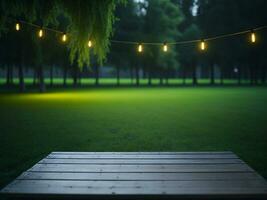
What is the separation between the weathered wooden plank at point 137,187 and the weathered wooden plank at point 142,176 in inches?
6.3

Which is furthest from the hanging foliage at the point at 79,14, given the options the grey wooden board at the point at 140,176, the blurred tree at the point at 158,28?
the blurred tree at the point at 158,28

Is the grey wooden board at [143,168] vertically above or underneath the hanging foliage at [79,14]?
underneath

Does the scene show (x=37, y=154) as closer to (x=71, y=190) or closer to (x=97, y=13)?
(x=97, y=13)

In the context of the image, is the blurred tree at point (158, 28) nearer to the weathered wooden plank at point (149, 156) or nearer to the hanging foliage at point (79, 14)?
the hanging foliage at point (79, 14)

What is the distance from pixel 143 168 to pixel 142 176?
443mm

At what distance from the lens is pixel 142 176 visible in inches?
185

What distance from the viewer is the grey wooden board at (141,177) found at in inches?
161

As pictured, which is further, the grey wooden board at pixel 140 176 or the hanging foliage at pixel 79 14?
the hanging foliage at pixel 79 14

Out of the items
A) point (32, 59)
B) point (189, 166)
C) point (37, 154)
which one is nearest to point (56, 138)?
point (37, 154)

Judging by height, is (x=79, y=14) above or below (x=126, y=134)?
above

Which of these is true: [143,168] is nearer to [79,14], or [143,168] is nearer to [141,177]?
[141,177]

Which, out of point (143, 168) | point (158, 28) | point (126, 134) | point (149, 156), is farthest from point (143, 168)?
point (158, 28)

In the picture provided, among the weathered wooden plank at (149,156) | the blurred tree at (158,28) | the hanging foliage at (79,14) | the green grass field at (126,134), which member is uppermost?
the blurred tree at (158,28)

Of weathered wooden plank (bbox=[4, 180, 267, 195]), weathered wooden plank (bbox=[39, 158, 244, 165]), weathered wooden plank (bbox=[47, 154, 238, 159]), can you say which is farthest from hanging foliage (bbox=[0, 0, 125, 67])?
weathered wooden plank (bbox=[4, 180, 267, 195])
